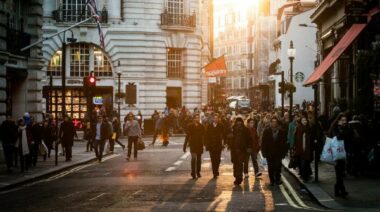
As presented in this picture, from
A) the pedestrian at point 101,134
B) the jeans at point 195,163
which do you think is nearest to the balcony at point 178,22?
the pedestrian at point 101,134

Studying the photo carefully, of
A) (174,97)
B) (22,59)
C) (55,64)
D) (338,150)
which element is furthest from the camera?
(174,97)

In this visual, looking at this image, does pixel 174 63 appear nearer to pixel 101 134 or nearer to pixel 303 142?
pixel 101 134

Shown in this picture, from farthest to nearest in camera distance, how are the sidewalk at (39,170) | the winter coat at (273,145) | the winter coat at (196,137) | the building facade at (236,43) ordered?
the building facade at (236,43) < the winter coat at (196,137) < the sidewalk at (39,170) < the winter coat at (273,145)

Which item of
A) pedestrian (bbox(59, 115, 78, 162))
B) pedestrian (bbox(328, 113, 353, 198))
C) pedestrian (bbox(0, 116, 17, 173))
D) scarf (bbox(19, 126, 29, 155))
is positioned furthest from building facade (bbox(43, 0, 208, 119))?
pedestrian (bbox(328, 113, 353, 198))

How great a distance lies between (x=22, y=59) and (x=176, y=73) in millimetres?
27153

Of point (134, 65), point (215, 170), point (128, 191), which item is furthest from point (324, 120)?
point (134, 65)

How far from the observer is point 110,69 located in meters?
54.0

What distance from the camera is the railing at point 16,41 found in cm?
2908

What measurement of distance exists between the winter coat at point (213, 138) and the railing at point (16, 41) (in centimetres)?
1064

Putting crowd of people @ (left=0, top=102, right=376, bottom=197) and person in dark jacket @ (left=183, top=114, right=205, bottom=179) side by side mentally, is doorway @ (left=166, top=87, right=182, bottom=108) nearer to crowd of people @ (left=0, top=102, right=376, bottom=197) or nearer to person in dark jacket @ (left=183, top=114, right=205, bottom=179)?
crowd of people @ (left=0, top=102, right=376, bottom=197)

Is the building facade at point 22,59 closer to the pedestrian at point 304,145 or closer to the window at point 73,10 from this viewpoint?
the pedestrian at point 304,145

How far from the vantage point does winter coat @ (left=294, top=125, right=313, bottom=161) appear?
20367 millimetres

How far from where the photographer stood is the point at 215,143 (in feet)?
71.6

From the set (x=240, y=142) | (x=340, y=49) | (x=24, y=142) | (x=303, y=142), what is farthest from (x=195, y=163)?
(x=340, y=49)
